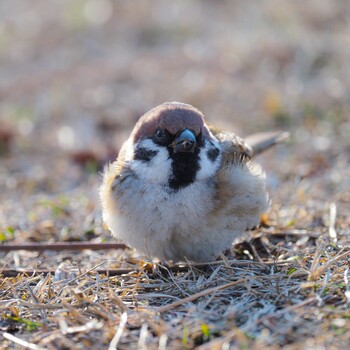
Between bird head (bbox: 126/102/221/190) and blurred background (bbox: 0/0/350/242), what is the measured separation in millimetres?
935

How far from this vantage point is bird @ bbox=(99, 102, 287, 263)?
3793mm

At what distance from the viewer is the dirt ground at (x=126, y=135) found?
306 cm

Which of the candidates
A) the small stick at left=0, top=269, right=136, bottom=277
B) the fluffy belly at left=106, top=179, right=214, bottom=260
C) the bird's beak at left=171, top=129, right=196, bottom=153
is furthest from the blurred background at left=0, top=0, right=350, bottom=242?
the bird's beak at left=171, top=129, right=196, bottom=153

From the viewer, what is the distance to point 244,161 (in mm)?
4246

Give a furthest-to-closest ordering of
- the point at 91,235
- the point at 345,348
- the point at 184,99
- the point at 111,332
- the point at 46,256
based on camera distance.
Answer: the point at 184,99, the point at 91,235, the point at 46,256, the point at 111,332, the point at 345,348

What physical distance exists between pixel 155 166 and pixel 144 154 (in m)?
0.12

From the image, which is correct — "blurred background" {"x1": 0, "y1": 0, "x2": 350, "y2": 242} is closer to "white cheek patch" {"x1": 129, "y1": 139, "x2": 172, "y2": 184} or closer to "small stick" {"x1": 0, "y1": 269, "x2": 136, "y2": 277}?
"small stick" {"x1": 0, "y1": 269, "x2": 136, "y2": 277}

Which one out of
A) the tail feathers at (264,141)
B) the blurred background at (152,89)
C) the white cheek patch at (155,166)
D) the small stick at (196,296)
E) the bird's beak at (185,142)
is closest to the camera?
the small stick at (196,296)

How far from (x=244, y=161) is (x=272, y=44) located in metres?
4.52

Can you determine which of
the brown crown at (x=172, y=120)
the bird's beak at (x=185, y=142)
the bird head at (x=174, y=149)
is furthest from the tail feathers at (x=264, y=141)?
the bird's beak at (x=185, y=142)

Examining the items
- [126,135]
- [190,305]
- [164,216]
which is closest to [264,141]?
[164,216]

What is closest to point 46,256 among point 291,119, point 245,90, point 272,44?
point 291,119

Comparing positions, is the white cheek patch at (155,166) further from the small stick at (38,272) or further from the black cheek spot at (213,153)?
the small stick at (38,272)

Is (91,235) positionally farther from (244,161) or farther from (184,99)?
(184,99)
